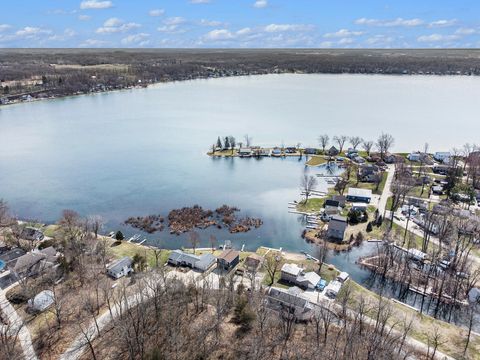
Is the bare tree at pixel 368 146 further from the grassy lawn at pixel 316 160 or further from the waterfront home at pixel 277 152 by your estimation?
the waterfront home at pixel 277 152

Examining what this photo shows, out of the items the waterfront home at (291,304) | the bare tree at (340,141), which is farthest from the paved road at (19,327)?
the bare tree at (340,141)

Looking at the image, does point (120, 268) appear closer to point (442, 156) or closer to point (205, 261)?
point (205, 261)

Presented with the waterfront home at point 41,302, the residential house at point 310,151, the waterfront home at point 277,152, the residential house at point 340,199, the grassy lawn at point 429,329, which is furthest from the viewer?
the waterfront home at point 277,152

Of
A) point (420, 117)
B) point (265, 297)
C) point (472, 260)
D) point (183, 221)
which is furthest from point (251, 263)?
point (420, 117)

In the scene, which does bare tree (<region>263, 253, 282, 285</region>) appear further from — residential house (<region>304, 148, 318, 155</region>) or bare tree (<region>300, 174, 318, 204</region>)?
residential house (<region>304, 148, 318, 155</region>)

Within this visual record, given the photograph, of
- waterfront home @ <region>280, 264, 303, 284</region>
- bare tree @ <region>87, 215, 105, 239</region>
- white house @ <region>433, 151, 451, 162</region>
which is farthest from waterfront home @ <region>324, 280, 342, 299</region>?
white house @ <region>433, 151, 451, 162</region>

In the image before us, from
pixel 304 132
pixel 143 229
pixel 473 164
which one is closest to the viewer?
pixel 143 229

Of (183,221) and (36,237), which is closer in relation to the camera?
(36,237)

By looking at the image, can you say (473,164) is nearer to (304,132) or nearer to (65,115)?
(304,132)
